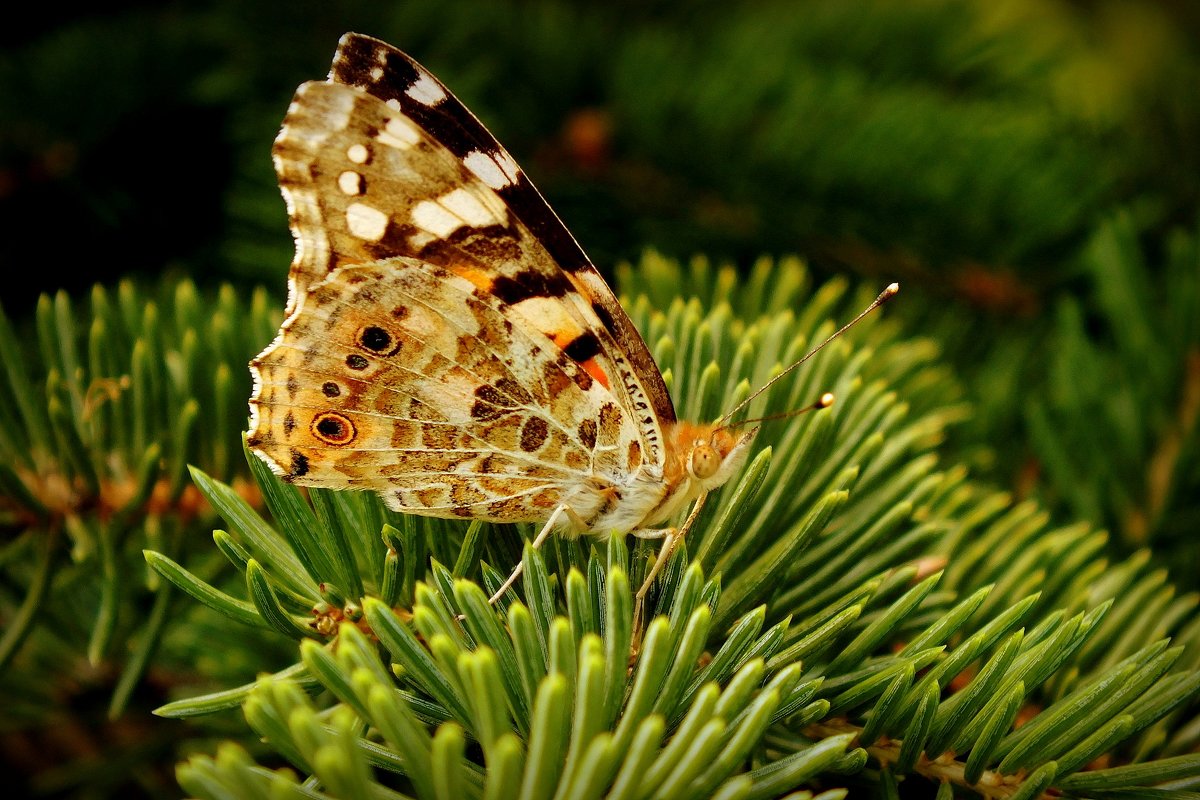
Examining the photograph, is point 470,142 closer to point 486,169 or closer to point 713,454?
point 486,169

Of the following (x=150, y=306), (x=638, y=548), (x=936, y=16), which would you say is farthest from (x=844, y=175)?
(x=150, y=306)

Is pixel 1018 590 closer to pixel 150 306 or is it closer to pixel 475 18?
pixel 150 306

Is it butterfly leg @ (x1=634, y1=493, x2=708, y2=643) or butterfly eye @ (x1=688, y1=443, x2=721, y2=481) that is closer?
butterfly leg @ (x1=634, y1=493, x2=708, y2=643)

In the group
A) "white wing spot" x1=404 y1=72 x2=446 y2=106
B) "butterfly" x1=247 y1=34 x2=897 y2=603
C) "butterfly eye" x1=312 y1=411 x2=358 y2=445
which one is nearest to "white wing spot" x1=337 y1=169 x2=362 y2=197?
"butterfly" x1=247 y1=34 x2=897 y2=603

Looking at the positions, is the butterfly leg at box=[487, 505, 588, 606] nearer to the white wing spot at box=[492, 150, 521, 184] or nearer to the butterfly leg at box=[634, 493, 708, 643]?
the butterfly leg at box=[634, 493, 708, 643]

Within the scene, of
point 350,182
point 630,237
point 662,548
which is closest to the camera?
point 662,548

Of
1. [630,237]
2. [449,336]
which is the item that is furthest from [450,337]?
[630,237]

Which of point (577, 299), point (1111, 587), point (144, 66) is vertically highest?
point (144, 66)

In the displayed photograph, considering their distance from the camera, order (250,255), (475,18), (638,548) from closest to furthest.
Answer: (638,548) → (250,255) → (475,18)
